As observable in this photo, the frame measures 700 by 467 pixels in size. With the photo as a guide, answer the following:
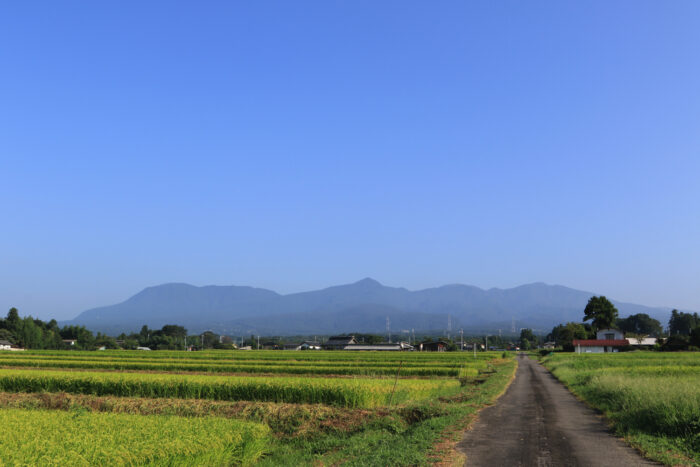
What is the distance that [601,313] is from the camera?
465ft

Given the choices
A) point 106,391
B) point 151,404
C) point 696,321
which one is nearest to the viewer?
point 151,404

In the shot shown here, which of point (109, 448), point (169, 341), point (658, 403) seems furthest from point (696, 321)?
point (109, 448)

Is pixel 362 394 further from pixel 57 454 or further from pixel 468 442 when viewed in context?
pixel 57 454

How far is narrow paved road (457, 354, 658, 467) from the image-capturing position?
13.4 meters

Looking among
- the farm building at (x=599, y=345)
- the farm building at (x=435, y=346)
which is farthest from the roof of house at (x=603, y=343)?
the farm building at (x=435, y=346)

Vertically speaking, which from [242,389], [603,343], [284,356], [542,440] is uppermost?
[242,389]

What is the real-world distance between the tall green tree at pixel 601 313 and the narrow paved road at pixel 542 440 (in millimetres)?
129986

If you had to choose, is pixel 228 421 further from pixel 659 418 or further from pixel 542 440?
pixel 659 418

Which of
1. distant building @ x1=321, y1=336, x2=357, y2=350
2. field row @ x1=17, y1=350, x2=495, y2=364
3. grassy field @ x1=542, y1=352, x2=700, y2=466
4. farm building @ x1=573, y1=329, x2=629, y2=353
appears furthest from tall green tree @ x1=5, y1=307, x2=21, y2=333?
grassy field @ x1=542, y1=352, x2=700, y2=466

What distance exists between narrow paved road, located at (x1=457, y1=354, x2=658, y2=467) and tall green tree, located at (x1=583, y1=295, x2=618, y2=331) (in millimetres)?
129986

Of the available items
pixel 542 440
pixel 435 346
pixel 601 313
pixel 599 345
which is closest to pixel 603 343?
pixel 599 345

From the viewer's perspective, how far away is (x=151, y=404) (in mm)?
22344

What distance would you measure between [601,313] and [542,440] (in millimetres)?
140775

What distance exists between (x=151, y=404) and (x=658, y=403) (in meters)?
19.2
